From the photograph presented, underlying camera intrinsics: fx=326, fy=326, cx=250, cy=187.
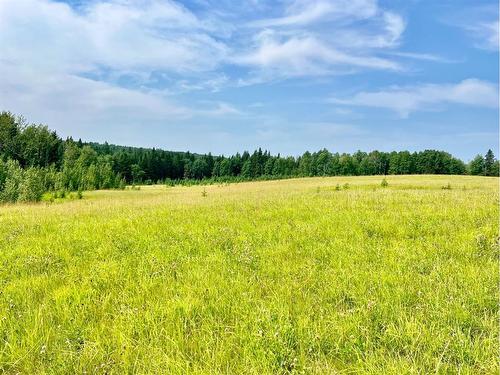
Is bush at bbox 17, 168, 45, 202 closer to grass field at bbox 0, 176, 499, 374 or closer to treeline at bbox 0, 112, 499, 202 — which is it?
treeline at bbox 0, 112, 499, 202

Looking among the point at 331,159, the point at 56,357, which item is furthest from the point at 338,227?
the point at 331,159

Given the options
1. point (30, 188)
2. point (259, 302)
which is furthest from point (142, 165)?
point (259, 302)

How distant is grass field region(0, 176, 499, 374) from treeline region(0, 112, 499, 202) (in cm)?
4288

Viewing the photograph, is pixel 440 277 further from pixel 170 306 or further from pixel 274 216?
pixel 274 216

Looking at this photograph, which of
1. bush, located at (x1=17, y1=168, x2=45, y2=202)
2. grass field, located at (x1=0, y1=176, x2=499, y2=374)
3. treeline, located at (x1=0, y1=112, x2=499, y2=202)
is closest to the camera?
grass field, located at (x1=0, y1=176, x2=499, y2=374)

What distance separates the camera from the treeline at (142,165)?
58.6 meters

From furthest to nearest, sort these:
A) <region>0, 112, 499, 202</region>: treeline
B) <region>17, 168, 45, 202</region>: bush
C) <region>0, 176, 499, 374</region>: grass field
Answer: <region>0, 112, 499, 202</region>: treeline < <region>17, 168, 45, 202</region>: bush < <region>0, 176, 499, 374</region>: grass field

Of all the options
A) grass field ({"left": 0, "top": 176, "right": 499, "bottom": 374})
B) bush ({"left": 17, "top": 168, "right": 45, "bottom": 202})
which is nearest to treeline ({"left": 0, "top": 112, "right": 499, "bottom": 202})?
bush ({"left": 17, "top": 168, "right": 45, "bottom": 202})

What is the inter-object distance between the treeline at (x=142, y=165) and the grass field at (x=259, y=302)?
4288 centimetres

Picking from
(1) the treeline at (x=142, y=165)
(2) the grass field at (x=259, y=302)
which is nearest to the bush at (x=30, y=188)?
(1) the treeline at (x=142, y=165)

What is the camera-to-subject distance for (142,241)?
7.34 m

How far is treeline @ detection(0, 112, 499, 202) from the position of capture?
58.6m

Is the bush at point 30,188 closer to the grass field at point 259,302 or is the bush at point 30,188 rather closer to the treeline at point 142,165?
the treeline at point 142,165

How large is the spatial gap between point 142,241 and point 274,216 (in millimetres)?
4005
